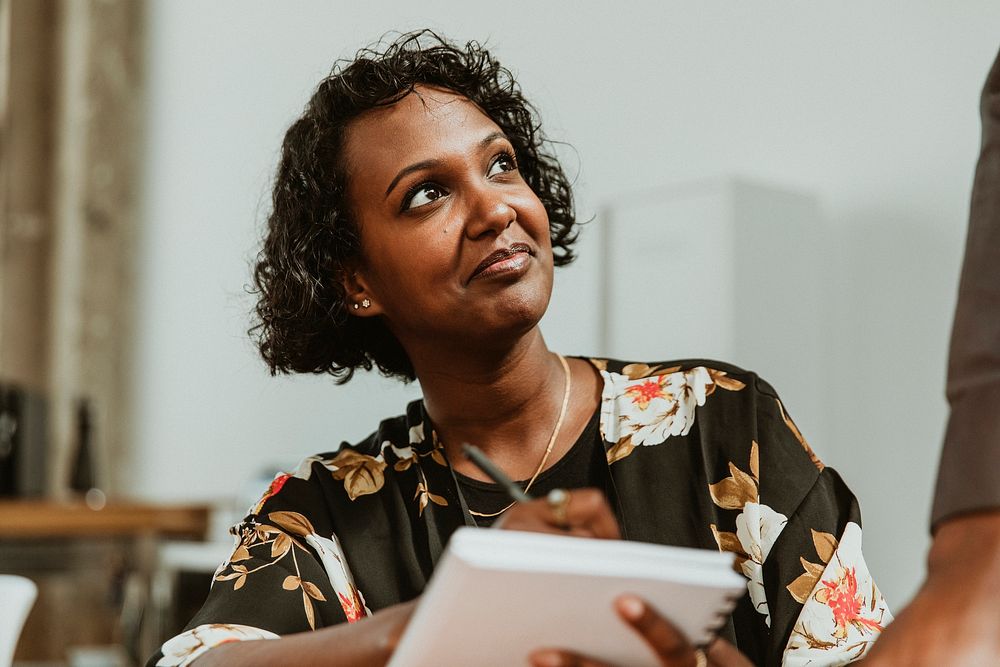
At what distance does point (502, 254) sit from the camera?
4.58ft

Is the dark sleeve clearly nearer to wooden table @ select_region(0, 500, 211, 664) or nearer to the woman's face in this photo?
the woman's face

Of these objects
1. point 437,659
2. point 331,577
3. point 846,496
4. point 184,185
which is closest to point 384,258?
point 331,577

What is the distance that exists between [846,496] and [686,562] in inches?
25.3

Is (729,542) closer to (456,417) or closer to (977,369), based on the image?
(456,417)

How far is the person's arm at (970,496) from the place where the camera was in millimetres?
481

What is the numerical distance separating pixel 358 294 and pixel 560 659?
862 millimetres

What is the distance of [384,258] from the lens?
5.07ft

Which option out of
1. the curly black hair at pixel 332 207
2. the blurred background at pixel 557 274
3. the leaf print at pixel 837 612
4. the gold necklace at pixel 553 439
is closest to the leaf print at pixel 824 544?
the leaf print at pixel 837 612

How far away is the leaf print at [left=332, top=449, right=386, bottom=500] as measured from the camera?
1511 mm

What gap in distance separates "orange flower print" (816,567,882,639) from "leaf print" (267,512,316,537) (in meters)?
0.60

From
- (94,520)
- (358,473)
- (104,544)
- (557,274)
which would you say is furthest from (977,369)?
(104,544)

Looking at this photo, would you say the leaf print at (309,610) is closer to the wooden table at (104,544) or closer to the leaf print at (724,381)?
the leaf print at (724,381)

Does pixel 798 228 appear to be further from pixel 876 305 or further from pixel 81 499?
pixel 81 499

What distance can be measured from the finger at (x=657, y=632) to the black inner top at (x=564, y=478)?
23.2 inches
